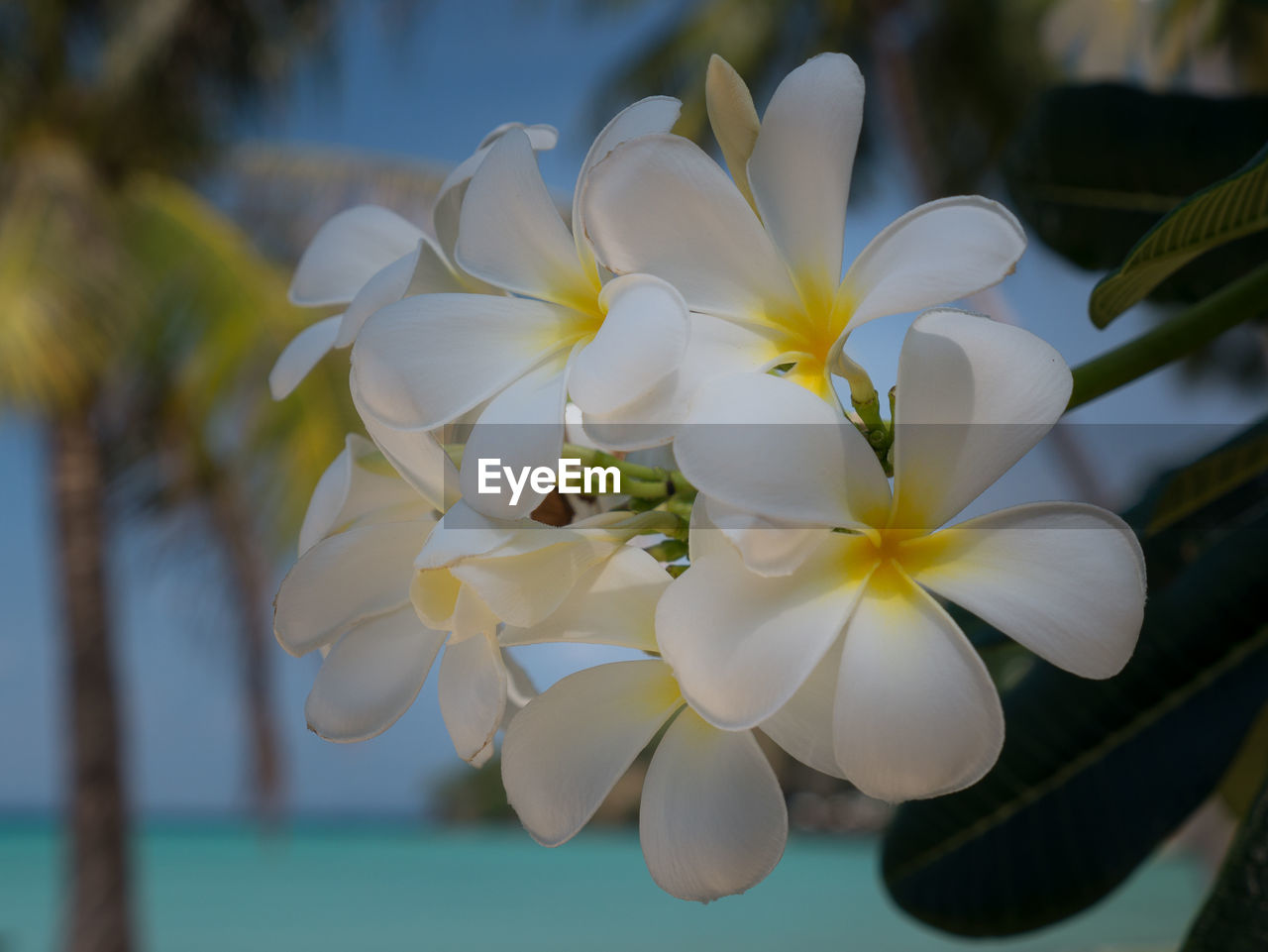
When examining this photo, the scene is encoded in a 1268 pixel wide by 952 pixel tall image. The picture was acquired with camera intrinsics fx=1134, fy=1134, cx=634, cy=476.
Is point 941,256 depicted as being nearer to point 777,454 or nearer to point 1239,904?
point 777,454

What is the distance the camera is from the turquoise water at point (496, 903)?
933cm

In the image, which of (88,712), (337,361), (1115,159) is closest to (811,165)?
(1115,159)

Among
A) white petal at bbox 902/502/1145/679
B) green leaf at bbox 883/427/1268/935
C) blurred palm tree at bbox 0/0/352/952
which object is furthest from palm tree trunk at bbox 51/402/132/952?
white petal at bbox 902/502/1145/679

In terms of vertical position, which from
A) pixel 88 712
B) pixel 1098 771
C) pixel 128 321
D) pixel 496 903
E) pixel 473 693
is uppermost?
pixel 128 321

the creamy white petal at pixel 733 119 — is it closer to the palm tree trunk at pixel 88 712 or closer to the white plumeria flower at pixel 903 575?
the white plumeria flower at pixel 903 575

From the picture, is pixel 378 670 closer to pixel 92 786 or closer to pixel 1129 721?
pixel 1129 721

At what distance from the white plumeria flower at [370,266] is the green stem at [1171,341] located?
13 cm

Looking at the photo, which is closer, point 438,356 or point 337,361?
point 438,356

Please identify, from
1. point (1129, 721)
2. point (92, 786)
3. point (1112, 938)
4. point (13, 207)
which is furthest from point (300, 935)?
point (1129, 721)

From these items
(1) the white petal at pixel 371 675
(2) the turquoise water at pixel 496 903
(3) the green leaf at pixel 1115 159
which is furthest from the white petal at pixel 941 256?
(2) the turquoise water at pixel 496 903

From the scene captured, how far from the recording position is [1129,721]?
0.43 metres

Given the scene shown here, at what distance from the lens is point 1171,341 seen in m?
0.26

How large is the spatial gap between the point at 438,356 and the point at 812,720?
9cm

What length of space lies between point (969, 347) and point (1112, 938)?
867cm
